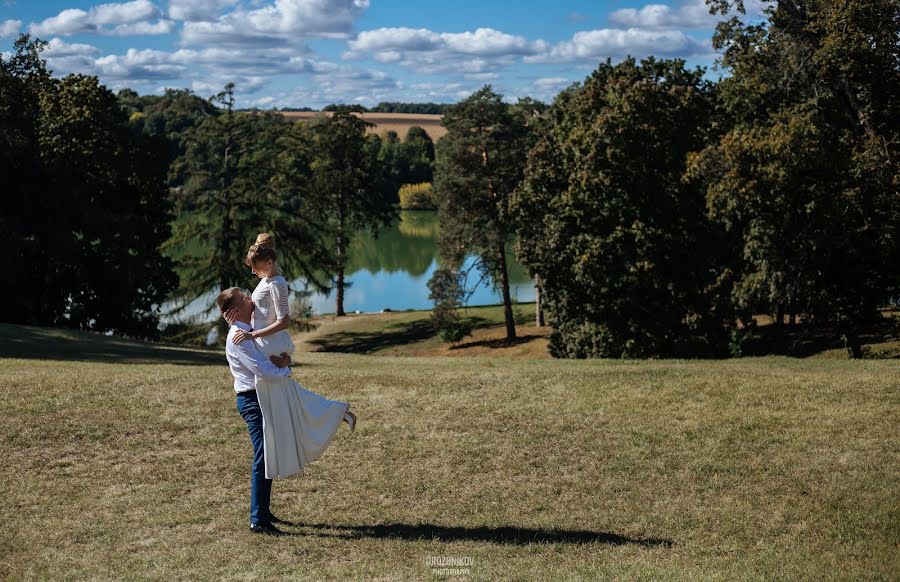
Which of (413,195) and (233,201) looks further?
(413,195)

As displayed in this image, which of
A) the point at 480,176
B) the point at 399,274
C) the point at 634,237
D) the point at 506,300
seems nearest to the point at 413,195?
the point at 399,274

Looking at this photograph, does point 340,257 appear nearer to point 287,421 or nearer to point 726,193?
point 726,193

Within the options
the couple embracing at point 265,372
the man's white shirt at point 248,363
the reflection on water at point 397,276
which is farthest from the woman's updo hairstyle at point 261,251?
the reflection on water at point 397,276

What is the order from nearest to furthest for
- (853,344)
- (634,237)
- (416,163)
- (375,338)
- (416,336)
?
(853,344) < (634,237) < (416,336) < (375,338) < (416,163)

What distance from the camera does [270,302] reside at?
850 cm

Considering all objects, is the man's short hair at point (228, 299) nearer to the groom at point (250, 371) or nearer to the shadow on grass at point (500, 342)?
the groom at point (250, 371)

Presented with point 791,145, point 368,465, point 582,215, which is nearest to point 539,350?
point 582,215

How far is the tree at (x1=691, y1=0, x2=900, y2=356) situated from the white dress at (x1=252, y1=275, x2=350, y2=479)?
23.2 m

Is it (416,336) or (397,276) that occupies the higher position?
(397,276)

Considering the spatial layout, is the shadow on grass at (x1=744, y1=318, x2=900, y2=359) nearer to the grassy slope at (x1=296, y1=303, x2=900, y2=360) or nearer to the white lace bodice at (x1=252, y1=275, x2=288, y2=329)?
the grassy slope at (x1=296, y1=303, x2=900, y2=360)

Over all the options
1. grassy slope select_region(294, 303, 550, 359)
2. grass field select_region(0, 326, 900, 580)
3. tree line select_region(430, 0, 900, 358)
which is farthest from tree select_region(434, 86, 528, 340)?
grass field select_region(0, 326, 900, 580)

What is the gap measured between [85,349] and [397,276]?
63.2 meters

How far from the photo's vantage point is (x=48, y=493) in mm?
10008

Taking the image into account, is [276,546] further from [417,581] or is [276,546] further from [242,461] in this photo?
[242,461]
